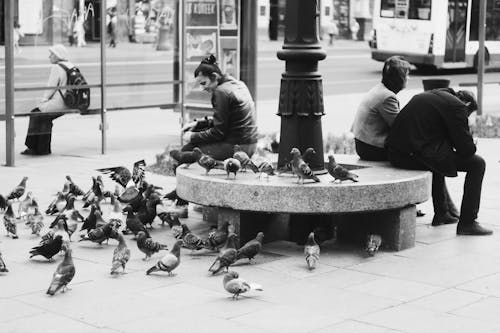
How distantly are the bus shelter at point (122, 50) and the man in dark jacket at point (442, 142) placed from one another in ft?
19.2

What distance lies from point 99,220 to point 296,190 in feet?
5.90

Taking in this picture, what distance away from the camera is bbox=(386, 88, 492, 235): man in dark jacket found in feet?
28.8

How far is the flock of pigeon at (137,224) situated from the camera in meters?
7.42

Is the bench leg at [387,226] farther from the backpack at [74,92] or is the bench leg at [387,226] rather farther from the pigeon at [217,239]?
the backpack at [74,92]

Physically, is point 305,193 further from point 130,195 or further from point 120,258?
point 130,195

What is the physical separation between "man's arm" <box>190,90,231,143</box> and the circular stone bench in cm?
54

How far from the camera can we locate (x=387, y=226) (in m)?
8.42

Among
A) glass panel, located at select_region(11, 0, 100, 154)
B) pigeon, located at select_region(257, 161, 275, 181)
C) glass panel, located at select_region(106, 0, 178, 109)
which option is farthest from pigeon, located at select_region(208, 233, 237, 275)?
glass panel, located at select_region(106, 0, 178, 109)

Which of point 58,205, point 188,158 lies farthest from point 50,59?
point 188,158

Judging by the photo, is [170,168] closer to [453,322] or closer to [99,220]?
[99,220]

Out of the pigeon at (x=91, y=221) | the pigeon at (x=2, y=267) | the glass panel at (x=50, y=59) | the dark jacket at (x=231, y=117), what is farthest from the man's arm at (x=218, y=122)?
the glass panel at (x=50, y=59)

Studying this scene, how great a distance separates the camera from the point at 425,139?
881 cm

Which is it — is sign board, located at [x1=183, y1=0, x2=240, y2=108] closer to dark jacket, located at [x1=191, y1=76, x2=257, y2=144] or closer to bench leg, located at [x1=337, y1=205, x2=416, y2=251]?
dark jacket, located at [x1=191, y1=76, x2=257, y2=144]

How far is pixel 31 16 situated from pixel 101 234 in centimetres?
634
